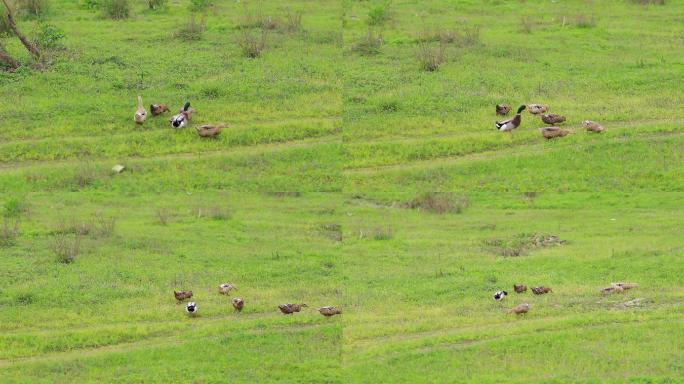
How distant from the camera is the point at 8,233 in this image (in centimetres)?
2770

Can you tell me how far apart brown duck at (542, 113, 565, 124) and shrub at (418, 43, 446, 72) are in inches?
152

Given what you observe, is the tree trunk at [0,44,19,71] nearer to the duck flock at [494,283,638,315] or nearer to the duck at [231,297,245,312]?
the duck at [231,297,245,312]

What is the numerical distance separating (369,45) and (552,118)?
19.2ft

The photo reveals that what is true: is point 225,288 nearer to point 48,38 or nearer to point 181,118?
point 181,118

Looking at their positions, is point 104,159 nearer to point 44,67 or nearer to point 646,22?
point 44,67

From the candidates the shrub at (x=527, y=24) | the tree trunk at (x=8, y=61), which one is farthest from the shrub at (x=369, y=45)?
the tree trunk at (x=8, y=61)

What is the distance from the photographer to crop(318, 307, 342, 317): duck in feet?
83.7

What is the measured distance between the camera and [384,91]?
3120 centimetres

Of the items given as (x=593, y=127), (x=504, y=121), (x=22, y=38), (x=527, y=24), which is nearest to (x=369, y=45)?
(x=527, y=24)

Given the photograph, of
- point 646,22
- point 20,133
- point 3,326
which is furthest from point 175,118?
point 646,22

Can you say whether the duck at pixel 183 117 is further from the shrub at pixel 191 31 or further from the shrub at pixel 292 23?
the shrub at pixel 292 23

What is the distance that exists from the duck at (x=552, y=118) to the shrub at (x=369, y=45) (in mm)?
5486

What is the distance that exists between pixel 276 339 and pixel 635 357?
5951 millimetres

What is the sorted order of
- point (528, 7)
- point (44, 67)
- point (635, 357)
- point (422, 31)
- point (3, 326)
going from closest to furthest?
point (635, 357) → point (3, 326) → point (44, 67) → point (422, 31) → point (528, 7)
